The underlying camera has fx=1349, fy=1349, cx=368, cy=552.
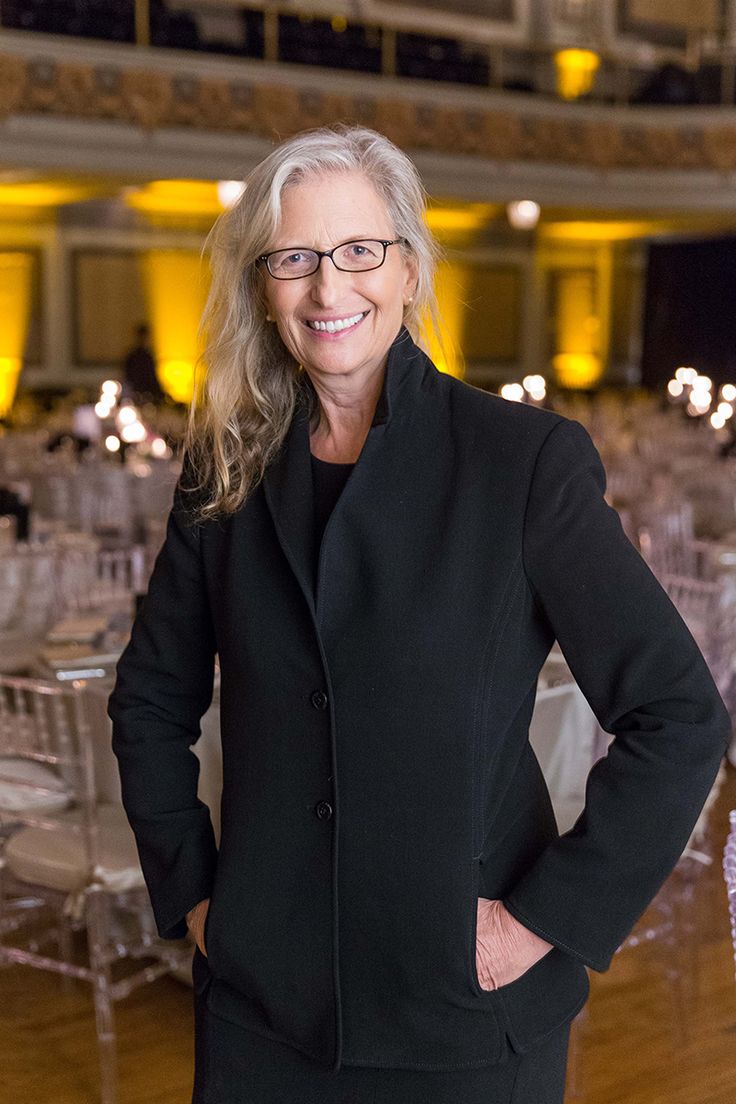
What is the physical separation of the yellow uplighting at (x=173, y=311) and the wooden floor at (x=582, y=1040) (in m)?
13.3

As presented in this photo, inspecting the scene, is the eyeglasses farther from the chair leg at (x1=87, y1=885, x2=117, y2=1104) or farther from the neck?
the chair leg at (x1=87, y1=885, x2=117, y2=1104)

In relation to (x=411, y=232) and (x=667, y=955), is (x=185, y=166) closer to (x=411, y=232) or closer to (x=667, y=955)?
(x=667, y=955)

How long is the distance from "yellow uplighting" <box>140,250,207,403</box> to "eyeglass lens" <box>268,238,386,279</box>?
49.6 feet

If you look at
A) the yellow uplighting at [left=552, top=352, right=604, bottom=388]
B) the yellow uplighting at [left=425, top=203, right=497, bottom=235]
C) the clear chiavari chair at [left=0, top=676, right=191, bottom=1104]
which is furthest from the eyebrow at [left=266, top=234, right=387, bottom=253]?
the yellow uplighting at [left=552, top=352, right=604, bottom=388]

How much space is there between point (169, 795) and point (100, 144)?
1079 cm

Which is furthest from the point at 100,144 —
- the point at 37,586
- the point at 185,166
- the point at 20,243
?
the point at 37,586

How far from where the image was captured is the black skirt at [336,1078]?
1.36 m

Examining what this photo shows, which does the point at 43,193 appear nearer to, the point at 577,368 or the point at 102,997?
the point at 577,368

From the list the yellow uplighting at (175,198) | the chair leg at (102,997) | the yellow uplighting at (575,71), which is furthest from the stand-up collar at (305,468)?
the yellow uplighting at (575,71)

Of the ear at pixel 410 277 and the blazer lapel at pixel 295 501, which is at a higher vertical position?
the ear at pixel 410 277

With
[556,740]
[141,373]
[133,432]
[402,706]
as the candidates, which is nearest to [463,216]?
[141,373]

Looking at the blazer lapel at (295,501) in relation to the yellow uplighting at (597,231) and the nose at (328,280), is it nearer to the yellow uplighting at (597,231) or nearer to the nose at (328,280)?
the nose at (328,280)

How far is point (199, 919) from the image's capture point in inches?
59.7

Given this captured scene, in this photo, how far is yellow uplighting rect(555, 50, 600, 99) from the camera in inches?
650
